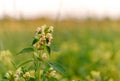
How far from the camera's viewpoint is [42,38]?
156 centimetres

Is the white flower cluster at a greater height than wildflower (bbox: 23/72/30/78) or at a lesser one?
greater

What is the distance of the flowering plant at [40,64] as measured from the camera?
5.15 feet

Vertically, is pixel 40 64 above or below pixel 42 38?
below

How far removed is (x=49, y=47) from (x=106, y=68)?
157 cm

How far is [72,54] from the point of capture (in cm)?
394

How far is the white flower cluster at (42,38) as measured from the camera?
156 cm

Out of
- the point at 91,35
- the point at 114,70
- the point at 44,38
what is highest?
the point at 44,38

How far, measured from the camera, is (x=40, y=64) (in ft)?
5.34

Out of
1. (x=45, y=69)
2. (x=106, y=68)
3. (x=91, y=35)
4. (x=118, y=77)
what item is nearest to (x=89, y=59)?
(x=106, y=68)

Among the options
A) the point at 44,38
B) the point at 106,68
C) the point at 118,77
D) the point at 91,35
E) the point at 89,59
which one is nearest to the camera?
the point at 44,38

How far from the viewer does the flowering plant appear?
5.15 ft

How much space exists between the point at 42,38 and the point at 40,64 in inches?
4.5

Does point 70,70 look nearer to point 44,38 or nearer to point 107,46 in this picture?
point 107,46

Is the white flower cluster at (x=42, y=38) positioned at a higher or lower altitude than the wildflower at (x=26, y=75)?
higher
